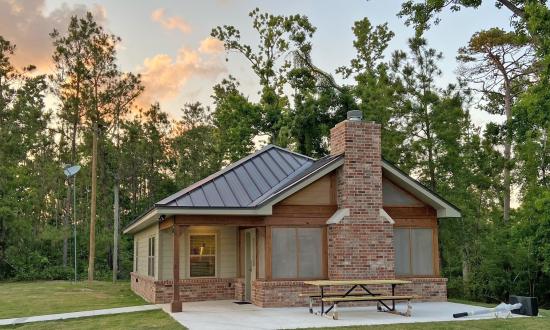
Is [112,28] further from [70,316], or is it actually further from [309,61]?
[70,316]

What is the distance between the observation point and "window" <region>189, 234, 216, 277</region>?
15320 millimetres

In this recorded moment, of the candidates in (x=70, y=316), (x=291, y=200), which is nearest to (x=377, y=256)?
(x=291, y=200)

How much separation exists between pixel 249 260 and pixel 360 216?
3317 mm

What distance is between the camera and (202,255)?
1547cm

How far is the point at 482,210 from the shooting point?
28.3 meters

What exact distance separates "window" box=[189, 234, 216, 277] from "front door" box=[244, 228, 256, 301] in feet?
3.57

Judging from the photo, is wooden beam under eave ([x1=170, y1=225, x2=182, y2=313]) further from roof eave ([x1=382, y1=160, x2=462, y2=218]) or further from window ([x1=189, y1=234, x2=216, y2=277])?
roof eave ([x1=382, y1=160, x2=462, y2=218])

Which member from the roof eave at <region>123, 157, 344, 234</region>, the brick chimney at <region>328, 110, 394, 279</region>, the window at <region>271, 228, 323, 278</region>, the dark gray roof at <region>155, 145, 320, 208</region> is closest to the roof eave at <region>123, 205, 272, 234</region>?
the roof eave at <region>123, 157, 344, 234</region>

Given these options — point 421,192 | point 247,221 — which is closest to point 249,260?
point 247,221

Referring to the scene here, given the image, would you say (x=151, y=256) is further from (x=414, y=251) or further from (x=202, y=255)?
(x=414, y=251)

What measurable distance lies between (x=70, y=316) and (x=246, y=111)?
66.5 ft

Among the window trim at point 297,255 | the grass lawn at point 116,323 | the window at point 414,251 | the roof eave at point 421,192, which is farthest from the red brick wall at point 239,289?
the roof eave at point 421,192

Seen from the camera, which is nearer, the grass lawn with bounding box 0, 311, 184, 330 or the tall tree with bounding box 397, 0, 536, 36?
the grass lawn with bounding box 0, 311, 184, 330

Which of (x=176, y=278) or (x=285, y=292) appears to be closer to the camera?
(x=176, y=278)
